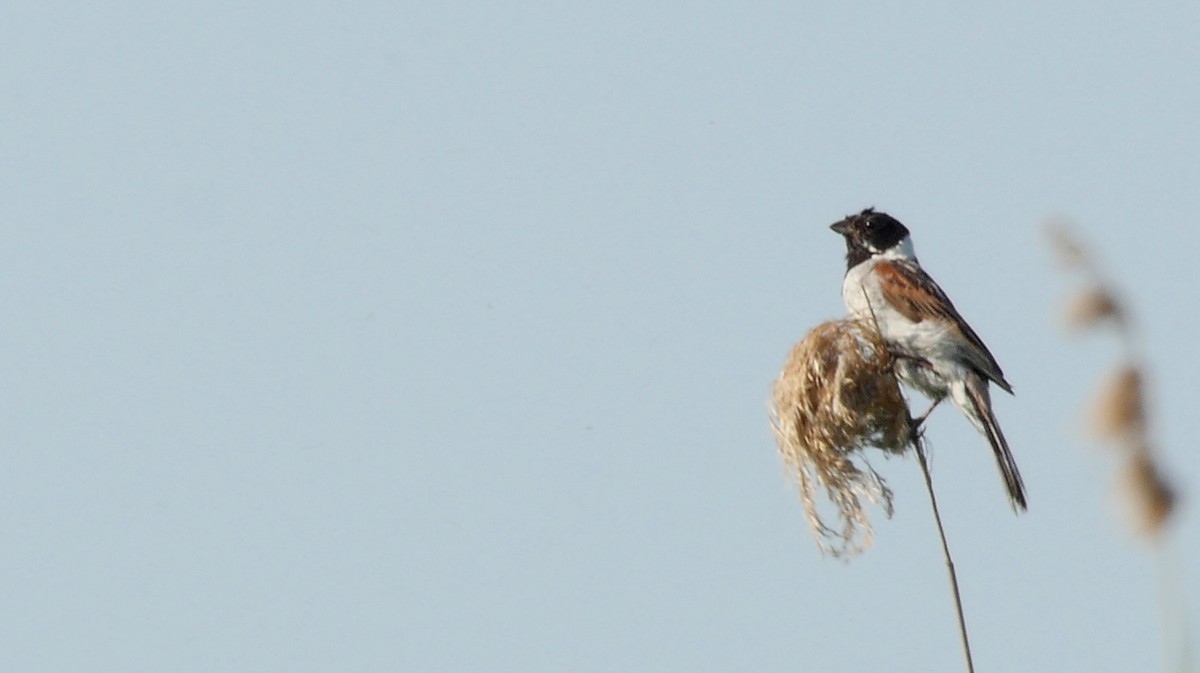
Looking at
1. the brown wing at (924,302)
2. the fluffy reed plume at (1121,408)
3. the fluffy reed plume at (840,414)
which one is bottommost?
the fluffy reed plume at (1121,408)

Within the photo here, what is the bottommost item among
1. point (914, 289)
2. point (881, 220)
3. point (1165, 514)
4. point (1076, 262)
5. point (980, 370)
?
point (1165, 514)

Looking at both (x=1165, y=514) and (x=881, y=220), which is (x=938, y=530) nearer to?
(x=1165, y=514)

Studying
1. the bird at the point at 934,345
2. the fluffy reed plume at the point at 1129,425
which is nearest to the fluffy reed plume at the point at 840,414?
the bird at the point at 934,345

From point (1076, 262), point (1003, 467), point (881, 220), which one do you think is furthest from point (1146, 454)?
point (881, 220)

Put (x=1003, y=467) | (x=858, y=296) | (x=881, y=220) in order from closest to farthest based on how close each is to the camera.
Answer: (x=1003, y=467), (x=858, y=296), (x=881, y=220)

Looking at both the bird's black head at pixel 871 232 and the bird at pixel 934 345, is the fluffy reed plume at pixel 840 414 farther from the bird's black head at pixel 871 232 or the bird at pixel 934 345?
the bird's black head at pixel 871 232

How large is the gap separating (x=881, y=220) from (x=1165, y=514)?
6.58 metres

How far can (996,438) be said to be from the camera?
5.93 m

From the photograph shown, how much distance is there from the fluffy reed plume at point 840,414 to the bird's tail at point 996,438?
1.39 metres

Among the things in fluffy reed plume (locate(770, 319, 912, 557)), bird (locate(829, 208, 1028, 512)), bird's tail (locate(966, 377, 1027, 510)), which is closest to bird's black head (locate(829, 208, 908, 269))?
bird (locate(829, 208, 1028, 512))

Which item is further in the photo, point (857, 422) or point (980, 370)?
point (980, 370)

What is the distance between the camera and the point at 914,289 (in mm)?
6645

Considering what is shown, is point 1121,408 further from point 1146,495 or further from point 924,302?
point 924,302

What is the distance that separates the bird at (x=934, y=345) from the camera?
598cm
